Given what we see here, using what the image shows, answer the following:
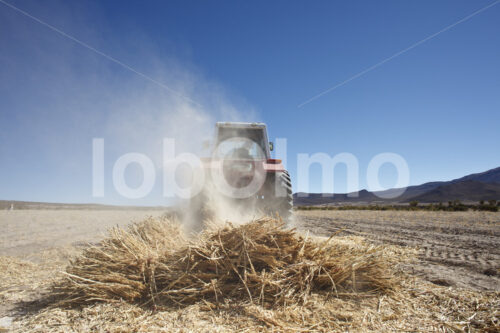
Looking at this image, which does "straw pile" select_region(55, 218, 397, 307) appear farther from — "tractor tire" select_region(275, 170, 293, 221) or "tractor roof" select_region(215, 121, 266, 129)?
"tractor roof" select_region(215, 121, 266, 129)

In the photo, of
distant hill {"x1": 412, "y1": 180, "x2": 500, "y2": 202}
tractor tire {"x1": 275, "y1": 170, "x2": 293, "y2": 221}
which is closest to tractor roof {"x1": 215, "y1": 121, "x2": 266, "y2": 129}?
tractor tire {"x1": 275, "y1": 170, "x2": 293, "y2": 221}

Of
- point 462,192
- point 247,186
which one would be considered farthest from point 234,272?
point 462,192

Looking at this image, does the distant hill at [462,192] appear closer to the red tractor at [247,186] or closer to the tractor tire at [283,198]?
the tractor tire at [283,198]

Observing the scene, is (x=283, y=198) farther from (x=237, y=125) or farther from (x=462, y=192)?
(x=462, y=192)

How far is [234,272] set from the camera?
95.3 inches

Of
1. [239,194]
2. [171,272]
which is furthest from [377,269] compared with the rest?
[239,194]

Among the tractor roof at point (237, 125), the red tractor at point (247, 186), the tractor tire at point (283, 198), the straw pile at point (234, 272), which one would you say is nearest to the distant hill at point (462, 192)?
the tractor roof at point (237, 125)

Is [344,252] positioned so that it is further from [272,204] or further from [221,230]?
[272,204]

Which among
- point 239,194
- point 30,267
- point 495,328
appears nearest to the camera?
point 495,328

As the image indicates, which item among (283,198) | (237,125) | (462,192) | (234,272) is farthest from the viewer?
(462,192)

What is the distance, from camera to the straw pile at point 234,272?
2260mm

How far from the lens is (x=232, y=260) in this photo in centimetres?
241

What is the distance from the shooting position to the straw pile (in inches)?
89.0

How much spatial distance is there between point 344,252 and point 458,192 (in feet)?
337
